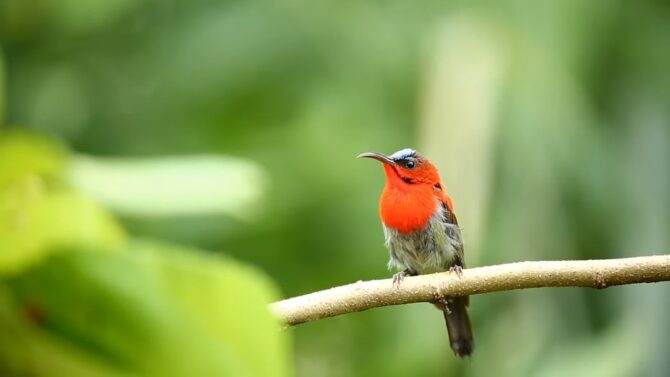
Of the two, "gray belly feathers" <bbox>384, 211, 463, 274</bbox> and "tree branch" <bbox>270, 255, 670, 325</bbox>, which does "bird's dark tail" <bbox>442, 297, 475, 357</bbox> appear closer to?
"gray belly feathers" <bbox>384, 211, 463, 274</bbox>

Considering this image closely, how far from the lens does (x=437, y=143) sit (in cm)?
555

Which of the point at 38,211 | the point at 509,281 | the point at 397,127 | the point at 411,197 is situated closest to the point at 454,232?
the point at 411,197

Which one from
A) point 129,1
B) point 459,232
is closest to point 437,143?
point 459,232

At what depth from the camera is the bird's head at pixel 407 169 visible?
4.64 metres

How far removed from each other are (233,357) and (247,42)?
844 cm

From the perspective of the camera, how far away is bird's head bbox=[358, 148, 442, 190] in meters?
4.64

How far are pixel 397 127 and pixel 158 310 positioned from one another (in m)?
7.20

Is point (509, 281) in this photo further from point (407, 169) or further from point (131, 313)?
point (407, 169)

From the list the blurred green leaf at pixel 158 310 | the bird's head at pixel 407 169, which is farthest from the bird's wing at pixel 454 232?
the blurred green leaf at pixel 158 310

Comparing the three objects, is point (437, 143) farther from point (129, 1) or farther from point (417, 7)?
point (129, 1)

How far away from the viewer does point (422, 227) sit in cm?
489

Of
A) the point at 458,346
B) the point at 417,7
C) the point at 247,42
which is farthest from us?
the point at 247,42

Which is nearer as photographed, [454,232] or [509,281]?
[509,281]

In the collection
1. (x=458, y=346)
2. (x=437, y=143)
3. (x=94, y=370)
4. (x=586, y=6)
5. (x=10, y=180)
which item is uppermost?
(x=586, y=6)
